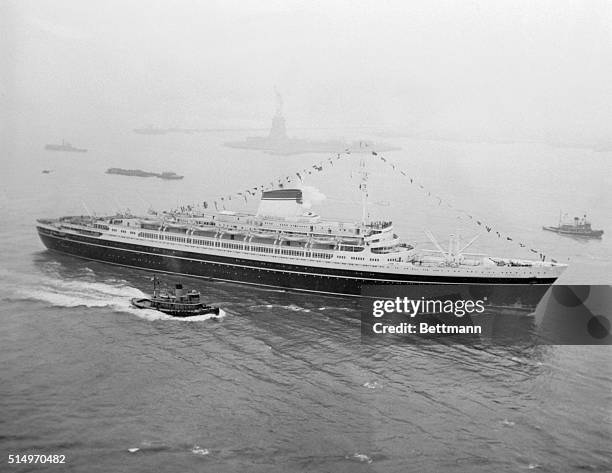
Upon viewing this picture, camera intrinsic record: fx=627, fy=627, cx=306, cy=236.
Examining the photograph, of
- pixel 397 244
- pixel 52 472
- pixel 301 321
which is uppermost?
pixel 397 244

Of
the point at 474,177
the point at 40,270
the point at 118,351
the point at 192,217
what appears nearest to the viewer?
the point at 118,351

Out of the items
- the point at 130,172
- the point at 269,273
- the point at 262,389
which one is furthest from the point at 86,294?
the point at 130,172

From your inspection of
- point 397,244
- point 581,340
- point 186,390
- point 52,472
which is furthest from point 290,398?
point 397,244

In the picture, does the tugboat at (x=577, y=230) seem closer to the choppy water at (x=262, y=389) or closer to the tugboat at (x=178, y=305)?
the choppy water at (x=262, y=389)

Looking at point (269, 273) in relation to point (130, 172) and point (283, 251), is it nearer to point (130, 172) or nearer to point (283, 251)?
point (283, 251)

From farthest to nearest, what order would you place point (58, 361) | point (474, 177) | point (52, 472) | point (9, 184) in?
point (474, 177) < point (9, 184) < point (58, 361) < point (52, 472)

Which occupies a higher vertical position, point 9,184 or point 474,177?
point 474,177

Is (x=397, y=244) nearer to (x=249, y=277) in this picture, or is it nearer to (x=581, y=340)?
(x=249, y=277)

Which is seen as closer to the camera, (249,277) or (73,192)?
(249,277)
